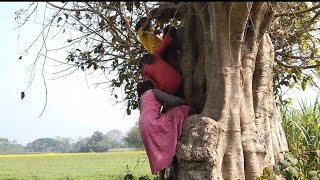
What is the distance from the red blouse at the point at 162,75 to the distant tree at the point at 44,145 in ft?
295

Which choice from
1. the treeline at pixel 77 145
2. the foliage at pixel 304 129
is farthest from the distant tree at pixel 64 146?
the foliage at pixel 304 129

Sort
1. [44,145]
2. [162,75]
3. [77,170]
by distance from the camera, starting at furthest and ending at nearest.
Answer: [44,145] → [77,170] → [162,75]

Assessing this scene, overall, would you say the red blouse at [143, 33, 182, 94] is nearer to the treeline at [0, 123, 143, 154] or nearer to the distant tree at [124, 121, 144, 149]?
the distant tree at [124, 121, 144, 149]

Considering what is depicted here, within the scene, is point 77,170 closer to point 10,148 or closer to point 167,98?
point 167,98

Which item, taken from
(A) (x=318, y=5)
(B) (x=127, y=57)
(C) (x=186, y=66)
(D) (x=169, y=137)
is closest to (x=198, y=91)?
(C) (x=186, y=66)

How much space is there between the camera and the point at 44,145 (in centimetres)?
9656

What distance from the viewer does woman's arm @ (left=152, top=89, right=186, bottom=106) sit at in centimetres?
538

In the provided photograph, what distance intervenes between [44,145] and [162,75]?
9474 centimetres

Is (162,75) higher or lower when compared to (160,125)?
higher

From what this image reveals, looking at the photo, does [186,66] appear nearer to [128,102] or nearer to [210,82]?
[210,82]

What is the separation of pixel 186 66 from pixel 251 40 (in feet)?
2.96

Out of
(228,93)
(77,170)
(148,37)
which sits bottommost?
→ (77,170)

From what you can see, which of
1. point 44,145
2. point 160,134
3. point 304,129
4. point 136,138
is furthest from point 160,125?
point 44,145

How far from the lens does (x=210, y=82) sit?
525 centimetres
